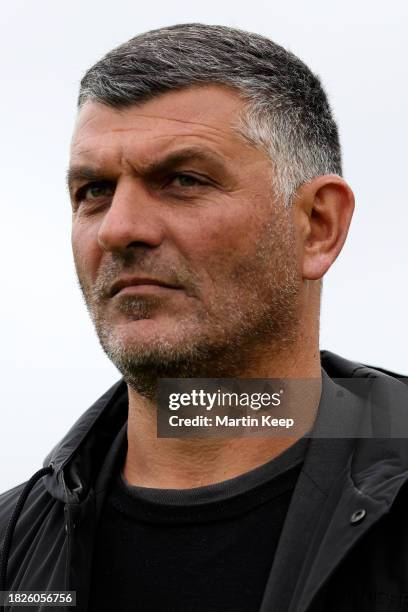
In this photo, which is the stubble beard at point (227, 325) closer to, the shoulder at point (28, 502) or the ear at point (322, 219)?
the ear at point (322, 219)

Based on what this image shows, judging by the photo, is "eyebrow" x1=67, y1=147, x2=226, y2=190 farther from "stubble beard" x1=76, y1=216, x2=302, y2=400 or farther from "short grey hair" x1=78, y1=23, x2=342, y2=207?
"stubble beard" x1=76, y1=216, x2=302, y2=400

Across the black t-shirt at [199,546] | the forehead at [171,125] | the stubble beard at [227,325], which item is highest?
the forehead at [171,125]

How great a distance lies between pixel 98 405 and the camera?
209 inches

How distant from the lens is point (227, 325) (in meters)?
4.39

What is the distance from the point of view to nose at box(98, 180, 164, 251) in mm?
4246

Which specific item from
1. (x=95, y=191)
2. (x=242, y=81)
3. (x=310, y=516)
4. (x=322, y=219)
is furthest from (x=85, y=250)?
(x=310, y=516)

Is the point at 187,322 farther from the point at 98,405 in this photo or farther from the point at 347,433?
the point at 98,405

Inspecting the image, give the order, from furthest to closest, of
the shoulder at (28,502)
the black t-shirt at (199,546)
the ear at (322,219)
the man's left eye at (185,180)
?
the shoulder at (28,502)
the ear at (322,219)
the man's left eye at (185,180)
the black t-shirt at (199,546)

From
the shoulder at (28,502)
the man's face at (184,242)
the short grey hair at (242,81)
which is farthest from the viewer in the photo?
the shoulder at (28,502)

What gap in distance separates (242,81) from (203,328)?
1.25 meters

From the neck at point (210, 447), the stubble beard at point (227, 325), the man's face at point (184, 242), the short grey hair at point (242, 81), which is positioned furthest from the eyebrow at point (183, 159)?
the neck at point (210, 447)

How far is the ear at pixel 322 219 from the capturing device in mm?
4730

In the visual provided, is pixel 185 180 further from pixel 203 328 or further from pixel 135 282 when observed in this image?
pixel 203 328

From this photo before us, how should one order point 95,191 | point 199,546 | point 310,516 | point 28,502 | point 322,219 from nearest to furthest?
point 310,516, point 199,546, point 95,191, point 322,219, point 28,502
